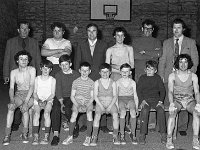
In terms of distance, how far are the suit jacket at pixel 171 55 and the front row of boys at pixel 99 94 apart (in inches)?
10.3

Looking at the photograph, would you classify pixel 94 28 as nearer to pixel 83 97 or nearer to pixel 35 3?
pixel 83 97

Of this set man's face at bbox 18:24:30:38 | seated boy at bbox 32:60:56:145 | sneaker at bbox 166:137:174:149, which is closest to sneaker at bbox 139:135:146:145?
sneaker at bbox 166:137:174:149

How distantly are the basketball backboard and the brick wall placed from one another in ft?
9.99

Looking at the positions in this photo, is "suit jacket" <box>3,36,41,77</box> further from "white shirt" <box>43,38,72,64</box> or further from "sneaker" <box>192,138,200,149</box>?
"sneaker" <box>192,138,200,149</box>

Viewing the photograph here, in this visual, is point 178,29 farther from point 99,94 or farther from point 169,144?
point 169,144

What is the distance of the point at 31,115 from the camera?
4586 mm

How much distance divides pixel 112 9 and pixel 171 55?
7.71m

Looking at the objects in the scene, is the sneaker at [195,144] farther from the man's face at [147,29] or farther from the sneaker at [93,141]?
the man's face at [147,29]

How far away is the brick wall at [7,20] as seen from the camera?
39.0ft

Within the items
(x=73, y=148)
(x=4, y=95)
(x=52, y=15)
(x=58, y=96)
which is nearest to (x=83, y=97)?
(x=58, y=96)

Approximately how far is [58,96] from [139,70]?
142cm

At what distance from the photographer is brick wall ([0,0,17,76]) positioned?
468 inches

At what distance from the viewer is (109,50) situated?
15.9 ft

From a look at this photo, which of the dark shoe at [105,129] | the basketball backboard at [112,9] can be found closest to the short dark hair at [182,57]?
the dark shoe at [105,129]
